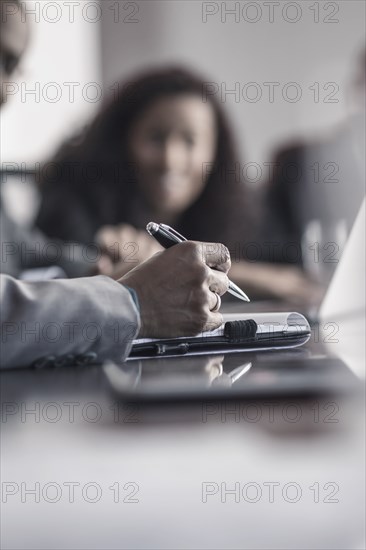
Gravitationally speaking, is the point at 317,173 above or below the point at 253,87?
below

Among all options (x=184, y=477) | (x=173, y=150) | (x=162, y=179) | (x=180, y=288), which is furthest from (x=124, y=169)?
(x=184, y=477)

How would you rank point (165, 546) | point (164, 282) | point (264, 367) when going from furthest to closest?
point (164, 282), point (264, 367), point (165, 546)

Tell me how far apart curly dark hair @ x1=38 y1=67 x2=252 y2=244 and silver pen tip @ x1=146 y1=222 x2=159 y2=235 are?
1001 millimetres

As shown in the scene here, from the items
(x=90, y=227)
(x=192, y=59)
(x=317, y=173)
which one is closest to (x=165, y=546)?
(x=90, y=227)

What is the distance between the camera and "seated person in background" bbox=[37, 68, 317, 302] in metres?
1.54

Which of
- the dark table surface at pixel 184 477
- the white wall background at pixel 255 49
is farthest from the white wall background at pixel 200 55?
the dark table surface at pixel 184 477

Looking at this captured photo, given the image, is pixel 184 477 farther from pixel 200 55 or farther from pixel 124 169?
pixel 200 55

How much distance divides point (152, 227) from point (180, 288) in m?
0.07

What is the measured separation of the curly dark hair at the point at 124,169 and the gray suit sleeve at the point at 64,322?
104 centimetres

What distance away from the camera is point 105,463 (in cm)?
35

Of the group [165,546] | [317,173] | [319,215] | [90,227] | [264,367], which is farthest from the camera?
[317,173]

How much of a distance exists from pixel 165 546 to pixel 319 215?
2112 mm

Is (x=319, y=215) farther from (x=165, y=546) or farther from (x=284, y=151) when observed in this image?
(x=165, y=546)

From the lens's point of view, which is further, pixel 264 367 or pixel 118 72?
pixel 118 72
